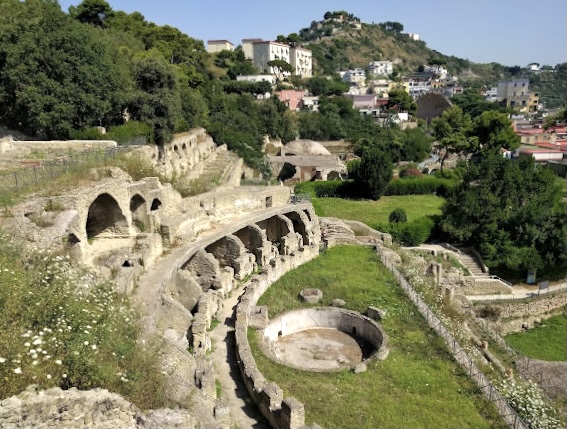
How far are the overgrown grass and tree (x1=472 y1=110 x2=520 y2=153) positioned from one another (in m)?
42.1

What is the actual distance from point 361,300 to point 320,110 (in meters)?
52.7

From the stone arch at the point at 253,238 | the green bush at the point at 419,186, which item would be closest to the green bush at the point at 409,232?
the green bush at the point at 419,186

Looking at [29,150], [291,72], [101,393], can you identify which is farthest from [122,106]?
[291,72]

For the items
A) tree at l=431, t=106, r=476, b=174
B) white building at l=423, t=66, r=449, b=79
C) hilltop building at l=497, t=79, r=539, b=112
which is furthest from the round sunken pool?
white building at l=423, t=66, r=449, b=79

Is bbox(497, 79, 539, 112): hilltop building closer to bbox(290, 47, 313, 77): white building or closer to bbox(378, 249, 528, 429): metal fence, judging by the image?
bbox(290, 47, 313, 77): white building

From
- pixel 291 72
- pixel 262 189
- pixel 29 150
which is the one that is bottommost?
pixel 262 189

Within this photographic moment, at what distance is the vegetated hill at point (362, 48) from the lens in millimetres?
126981

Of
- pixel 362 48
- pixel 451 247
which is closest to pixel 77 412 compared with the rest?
pixel 451 247

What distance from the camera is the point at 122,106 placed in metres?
26.3

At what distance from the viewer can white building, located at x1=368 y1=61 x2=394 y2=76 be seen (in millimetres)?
129625

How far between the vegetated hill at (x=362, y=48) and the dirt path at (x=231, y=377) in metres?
102

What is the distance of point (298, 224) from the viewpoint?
2448 centimetres

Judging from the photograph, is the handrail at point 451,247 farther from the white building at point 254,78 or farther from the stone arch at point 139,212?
the white building at point 254,78

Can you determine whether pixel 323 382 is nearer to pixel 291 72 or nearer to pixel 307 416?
pixel 307 416
